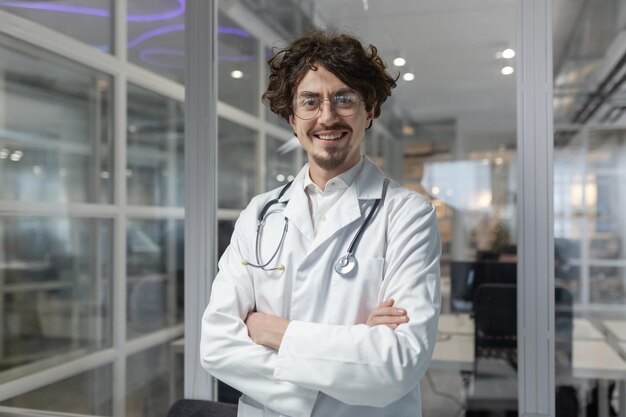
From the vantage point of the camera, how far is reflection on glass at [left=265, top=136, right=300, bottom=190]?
115 inches

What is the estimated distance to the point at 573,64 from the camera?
7.38 feet

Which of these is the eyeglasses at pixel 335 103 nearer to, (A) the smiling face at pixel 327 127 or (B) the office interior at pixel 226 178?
(A) the smiling face at pixel 327 127

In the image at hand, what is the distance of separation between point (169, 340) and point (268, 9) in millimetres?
1862

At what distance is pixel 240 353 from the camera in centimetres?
117

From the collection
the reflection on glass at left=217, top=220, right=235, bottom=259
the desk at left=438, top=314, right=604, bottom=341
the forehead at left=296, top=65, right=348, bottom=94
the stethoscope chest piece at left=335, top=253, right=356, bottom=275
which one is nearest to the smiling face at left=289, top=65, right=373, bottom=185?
the forehead at left=296, top=65, right=348, bottom=94

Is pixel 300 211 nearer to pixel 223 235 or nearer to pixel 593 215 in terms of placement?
pixel 223 235

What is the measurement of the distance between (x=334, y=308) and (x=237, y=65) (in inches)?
60.1

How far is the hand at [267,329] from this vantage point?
3.79ft

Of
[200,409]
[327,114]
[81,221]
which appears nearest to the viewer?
[327,114]

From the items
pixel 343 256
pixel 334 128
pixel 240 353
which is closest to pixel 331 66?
pixel 334 128

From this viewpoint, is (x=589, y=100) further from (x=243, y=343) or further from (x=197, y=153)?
(x=243, y=343)

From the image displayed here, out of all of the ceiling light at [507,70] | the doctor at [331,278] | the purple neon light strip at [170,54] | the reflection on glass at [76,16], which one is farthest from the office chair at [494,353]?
the reflection on glass at [76,16]

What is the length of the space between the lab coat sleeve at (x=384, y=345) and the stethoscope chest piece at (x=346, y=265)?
78 mm

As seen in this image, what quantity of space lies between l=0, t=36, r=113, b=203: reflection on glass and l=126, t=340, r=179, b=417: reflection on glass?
0.85m
